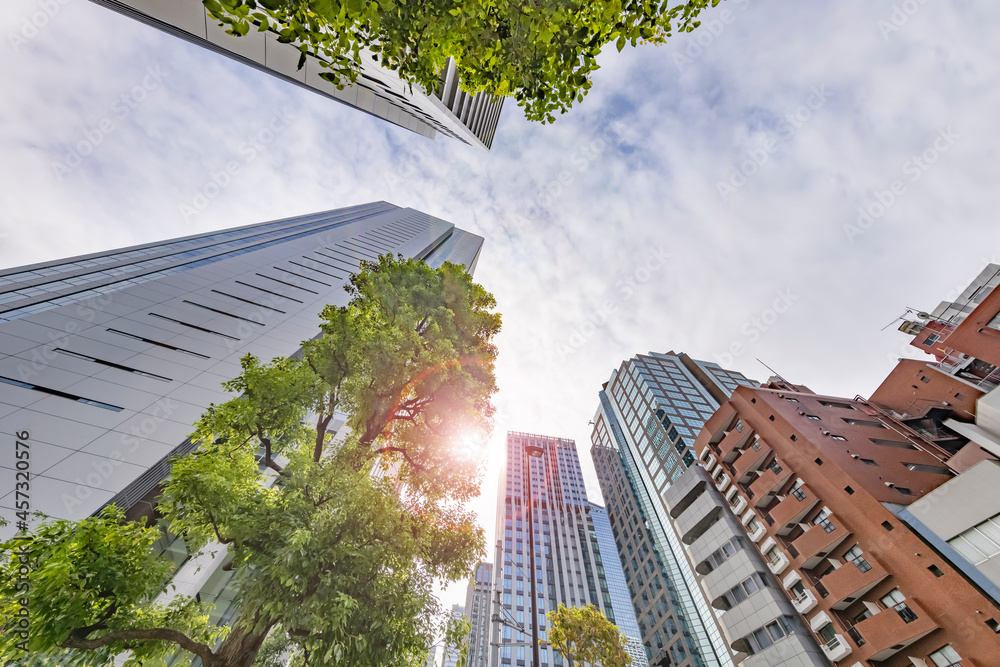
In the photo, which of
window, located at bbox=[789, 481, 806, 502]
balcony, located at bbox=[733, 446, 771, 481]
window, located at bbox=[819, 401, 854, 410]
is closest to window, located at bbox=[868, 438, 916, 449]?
window, located at bbox=[819, 401, 854, 410]

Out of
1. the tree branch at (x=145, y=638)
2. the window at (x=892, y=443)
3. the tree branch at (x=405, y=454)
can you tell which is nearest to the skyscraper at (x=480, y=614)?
the window at (x=892, y=443)

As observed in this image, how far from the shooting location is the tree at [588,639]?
54.0ft

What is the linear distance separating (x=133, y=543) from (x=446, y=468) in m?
5.22

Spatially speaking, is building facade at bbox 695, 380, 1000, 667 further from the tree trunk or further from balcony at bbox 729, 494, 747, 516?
the tree trunk

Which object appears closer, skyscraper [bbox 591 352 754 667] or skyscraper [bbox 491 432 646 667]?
skyscraper [bbox 591 352 754 667]

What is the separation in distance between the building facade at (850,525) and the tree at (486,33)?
23774 mm

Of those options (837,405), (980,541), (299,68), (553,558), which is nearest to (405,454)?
(299,68)

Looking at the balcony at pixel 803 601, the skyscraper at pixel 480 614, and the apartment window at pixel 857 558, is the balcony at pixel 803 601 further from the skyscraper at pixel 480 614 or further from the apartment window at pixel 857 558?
the skyscraper at pixel 480 614

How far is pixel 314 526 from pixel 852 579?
25.3 metres

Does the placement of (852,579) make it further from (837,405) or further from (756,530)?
(837,405)

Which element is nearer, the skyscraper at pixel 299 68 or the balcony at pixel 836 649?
the skyscraper at pixel 299 68

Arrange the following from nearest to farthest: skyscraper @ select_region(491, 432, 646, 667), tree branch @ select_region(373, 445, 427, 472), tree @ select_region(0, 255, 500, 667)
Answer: tree @ select_region(0, 255, 500, 667) < tree branch @ select_region(373, 445, 427, 472) < skyscraper @ select_region(491, 432, 646, 667)

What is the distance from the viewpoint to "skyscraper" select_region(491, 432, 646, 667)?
59.2 m

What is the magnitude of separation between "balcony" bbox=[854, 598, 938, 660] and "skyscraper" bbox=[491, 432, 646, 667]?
1452 inches
